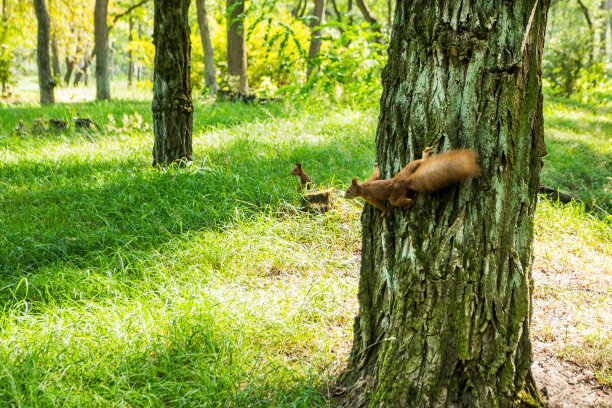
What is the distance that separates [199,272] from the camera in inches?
141

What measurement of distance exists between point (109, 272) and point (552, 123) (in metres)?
9.11

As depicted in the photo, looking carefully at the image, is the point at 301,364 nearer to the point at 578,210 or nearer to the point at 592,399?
the point at 592,399

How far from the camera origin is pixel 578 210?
495cm

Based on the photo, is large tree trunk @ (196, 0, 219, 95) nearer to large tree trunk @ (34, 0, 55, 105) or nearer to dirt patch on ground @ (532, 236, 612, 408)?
large tree trunk @ (34, 0, 55, 105)

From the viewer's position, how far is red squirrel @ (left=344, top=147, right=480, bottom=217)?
1.84 metres

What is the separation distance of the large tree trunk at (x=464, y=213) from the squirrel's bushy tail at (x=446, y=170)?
3.7 inches

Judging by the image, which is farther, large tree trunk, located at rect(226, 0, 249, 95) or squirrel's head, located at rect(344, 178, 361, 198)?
large tree trunk, located at rect(226, 0, 249, 95)

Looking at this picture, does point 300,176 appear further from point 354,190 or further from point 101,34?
point 101,34

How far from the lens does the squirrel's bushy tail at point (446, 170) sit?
6.00ft

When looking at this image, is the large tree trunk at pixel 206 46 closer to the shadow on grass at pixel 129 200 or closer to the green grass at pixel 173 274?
the green grass at pixel 173 274

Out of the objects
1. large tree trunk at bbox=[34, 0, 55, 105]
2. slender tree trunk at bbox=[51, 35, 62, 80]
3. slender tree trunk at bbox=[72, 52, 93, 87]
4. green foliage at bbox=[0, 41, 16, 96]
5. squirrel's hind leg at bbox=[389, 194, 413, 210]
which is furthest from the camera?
slender tree trunk at bbox=[72, 52, 93, 87]

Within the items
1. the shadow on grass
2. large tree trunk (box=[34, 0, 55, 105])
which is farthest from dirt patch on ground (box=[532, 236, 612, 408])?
large tree trunk (box=[34, 0, 55, 105])

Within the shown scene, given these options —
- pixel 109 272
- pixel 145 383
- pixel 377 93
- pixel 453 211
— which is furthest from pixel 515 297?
pixel 377 93

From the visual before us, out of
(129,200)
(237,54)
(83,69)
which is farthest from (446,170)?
(83,69)
